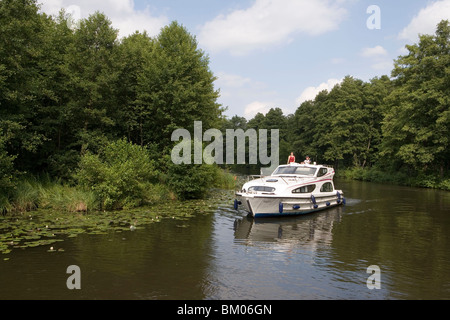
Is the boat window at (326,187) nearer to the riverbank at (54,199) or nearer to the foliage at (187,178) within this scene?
the foliage at (187,178)

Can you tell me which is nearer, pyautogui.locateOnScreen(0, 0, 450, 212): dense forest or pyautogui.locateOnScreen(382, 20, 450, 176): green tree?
pyautogui.locateOnScreen(0, 0, 450, 212): dense forest

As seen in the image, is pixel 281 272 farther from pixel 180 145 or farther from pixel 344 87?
pixel 344 87

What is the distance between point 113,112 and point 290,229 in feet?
56.3

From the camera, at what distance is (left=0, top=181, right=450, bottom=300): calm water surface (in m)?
7.95

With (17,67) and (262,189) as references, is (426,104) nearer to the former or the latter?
(262,189)

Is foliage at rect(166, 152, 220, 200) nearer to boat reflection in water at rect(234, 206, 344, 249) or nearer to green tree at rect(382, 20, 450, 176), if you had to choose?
boat reflection in water at rect(234, 206, 344, 249)

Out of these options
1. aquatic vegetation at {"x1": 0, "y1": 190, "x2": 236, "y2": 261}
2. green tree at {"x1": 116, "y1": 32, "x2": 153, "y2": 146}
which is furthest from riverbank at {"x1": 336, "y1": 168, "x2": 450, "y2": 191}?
green tree at {"x1": 116, "y1": 32, "x2": 153, "y2": 146}

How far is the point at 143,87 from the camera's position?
88.4 ft

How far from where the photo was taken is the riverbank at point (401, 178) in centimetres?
3676

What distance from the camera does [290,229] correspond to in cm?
1537

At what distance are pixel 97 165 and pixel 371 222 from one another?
587 inches

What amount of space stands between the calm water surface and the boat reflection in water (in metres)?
0.04

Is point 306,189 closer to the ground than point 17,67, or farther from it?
closer to the ground

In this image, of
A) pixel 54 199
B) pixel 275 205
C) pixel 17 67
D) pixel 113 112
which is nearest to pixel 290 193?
pixel 275 205
